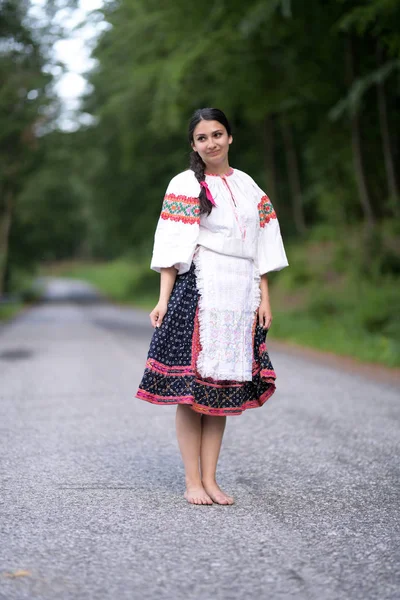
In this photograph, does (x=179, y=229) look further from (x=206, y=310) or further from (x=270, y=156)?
(x=270, y=156)

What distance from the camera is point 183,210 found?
4.10 metres

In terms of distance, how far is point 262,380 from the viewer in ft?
14.0

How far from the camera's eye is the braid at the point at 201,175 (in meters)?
4.08

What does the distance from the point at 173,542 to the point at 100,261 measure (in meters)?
108

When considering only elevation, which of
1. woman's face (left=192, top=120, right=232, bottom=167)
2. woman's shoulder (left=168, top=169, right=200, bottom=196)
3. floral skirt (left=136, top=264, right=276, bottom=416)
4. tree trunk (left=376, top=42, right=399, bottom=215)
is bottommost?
floral skirt (left=136, top=264, right=276, bottom=416)

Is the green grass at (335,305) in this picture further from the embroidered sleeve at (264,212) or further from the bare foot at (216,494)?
the bare foot at (216,494)

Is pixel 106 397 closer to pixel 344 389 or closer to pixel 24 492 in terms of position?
pixel 344 389

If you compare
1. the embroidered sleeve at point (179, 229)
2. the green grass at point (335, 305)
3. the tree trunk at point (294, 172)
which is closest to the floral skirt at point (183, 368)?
the embroidered sleeve at point (179, 229)

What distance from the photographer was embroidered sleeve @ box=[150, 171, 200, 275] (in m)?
4.06

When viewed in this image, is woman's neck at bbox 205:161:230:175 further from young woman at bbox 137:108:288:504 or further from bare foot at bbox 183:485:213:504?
bare foot at bbox 183:485:213:504

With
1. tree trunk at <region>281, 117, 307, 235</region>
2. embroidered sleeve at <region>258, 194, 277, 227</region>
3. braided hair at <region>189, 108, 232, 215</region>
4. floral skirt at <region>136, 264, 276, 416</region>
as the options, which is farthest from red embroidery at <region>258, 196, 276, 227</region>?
tree trunk at <region>281, 117, 307, 235</region>

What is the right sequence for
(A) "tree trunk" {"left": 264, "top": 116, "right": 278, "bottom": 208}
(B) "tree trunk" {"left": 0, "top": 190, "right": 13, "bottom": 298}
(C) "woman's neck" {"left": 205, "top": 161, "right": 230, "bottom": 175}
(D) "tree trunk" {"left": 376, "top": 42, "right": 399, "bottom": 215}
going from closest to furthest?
(C) "woman's neck" {"left": 205, "top": 161, "right": 230, "bottom": 175}
(D) "tree trunk" {"left": 376, "top": 42, "right": 399, "bottom": 215}
(A) "tree trunk" {"left": 264, "top": 116, "right": 278, "bottom": 208}
(B) "tree trunk" {"left": 0, "top": 190, "right": 13, "bottom": 298}

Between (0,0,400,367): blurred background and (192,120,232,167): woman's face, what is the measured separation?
6698 millimetres

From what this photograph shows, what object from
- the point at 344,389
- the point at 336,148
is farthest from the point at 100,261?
the point at 344,389
